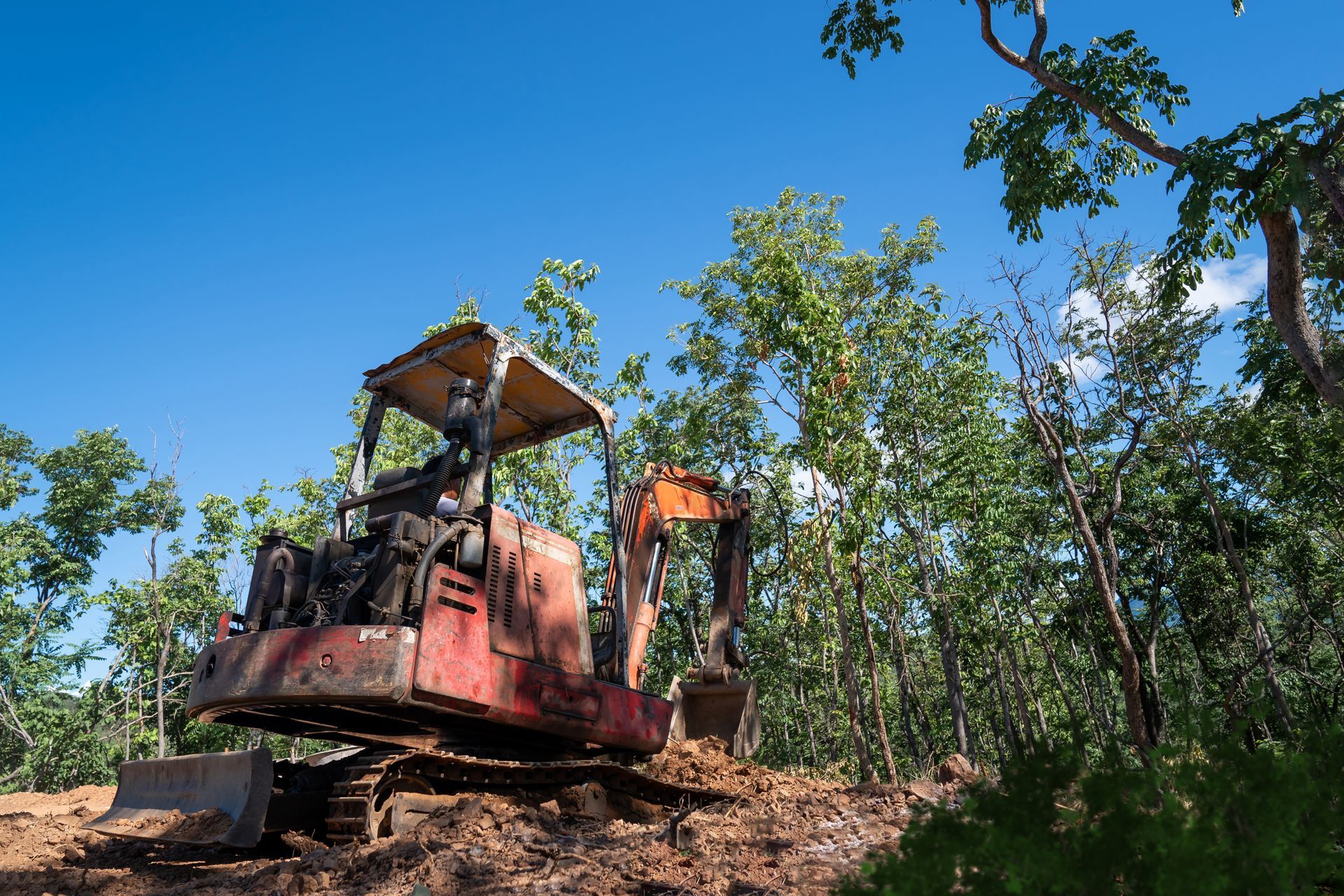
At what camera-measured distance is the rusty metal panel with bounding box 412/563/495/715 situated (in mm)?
6359

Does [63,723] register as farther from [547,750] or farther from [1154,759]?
[1154,759]

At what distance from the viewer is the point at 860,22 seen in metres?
11.8

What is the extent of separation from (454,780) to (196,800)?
2011 mm

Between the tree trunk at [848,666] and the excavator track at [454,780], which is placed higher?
the tree trunk at [848,666]

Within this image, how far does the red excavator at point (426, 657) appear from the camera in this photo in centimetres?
633

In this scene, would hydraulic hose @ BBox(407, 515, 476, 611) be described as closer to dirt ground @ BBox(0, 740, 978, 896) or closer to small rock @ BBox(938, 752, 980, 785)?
dirt ground @ BBox(0, 740, 978, 896)

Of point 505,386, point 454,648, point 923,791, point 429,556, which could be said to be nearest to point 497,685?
point 454,648

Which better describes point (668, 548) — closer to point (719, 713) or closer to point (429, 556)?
point (719, 713)

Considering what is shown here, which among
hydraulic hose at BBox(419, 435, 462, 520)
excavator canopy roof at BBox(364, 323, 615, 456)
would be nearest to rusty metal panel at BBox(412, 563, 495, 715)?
hydraulic hose at BBox(419, 435, 462, 520)

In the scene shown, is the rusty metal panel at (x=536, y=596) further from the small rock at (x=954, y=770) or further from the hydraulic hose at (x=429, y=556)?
the small rock at (x=954, y=770)

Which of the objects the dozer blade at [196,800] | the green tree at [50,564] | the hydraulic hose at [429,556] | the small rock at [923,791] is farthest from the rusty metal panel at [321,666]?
the green tree at [50,564]

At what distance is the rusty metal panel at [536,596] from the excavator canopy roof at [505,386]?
3.68 ft

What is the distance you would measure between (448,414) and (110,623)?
85.8 feet

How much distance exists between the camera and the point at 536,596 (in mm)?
7523
